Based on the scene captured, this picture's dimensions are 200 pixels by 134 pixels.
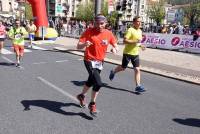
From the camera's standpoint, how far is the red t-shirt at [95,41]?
609 cm

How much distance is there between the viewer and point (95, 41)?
19.9 feet

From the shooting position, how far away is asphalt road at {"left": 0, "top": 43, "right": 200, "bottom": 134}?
223 inches

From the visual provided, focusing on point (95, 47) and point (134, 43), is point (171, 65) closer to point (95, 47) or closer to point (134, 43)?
point (134, 43)

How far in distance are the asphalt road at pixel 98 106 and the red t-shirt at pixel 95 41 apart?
107cm

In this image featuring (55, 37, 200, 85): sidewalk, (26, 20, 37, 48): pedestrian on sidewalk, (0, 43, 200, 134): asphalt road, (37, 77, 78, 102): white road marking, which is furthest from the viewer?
(26, 20, 37, 48): pedestrian on sidewalk

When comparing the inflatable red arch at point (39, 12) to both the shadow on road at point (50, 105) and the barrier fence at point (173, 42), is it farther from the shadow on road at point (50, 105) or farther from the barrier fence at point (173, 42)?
the shadow on road at point (50, 105)

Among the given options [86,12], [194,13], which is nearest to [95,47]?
[194,13]

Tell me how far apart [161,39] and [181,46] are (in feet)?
5.34

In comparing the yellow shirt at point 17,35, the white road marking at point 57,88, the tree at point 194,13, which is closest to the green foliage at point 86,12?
the tree at point 194,13

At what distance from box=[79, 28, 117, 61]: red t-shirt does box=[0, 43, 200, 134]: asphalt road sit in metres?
1.07

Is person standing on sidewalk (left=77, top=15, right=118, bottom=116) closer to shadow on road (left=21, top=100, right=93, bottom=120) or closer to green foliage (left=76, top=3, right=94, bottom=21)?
shadow on road (left=21, top=100, right=93, bottom=120)

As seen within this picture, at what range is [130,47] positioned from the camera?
860 centimetres

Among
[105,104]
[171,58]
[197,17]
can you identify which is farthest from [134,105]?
[197,17]

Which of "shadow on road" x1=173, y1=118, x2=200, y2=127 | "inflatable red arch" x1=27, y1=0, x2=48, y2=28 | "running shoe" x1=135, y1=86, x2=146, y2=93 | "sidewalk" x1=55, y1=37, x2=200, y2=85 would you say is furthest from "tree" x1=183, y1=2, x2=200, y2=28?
"shadow on road" x1=173, y1=118, x2=200, y2=127
